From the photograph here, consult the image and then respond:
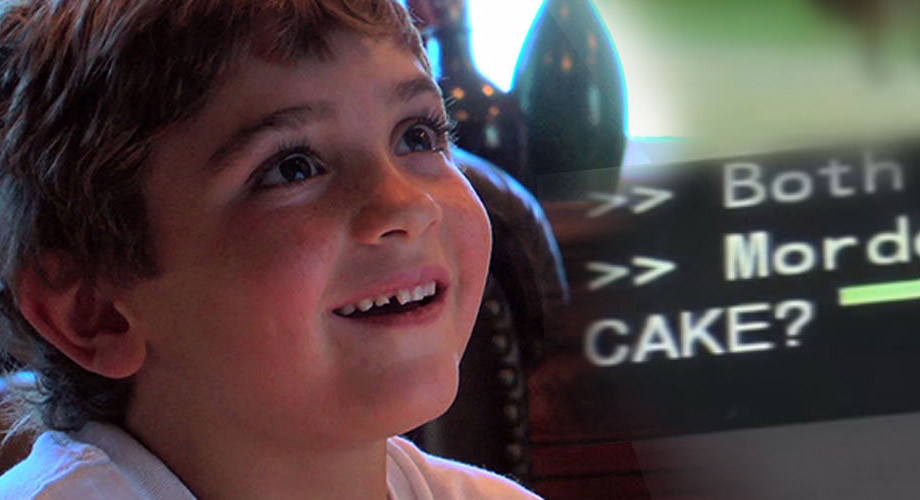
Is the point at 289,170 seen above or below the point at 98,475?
above

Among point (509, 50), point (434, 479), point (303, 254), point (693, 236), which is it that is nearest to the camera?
point (303, 254)

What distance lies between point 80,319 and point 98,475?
8cm

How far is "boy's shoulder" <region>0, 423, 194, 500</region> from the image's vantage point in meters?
0.69

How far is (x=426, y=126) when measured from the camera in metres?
0.71

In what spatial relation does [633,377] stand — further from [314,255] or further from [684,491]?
[314,255]

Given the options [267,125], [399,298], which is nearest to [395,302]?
[399,298]

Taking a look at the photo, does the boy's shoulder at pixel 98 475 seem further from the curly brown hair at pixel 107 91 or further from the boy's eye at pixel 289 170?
the boy's eye at pixel 289 170

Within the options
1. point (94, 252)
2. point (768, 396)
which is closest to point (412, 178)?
point (94, 252)

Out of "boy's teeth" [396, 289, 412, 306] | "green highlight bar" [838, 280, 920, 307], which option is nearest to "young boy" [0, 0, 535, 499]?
"boy's teeth" [396, 289, 412, 306]

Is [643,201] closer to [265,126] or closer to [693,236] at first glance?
[693,236]

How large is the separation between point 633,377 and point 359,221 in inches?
32.0

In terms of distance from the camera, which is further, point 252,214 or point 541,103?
point 541,103

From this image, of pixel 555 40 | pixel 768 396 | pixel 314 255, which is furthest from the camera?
pixel 555 40

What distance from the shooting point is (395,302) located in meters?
0.66
